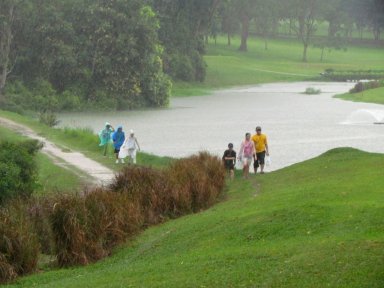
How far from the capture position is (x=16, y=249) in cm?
1461

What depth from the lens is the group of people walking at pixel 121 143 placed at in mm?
29731

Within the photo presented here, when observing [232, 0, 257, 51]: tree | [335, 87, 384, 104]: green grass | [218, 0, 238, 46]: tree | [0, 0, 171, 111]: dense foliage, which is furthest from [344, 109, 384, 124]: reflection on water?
[232, 0, 257, 51]: tree

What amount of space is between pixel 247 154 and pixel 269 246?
11971 millimetres

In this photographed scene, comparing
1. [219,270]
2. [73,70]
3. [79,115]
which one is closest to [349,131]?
[79,115]

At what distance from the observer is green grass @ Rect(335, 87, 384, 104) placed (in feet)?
230

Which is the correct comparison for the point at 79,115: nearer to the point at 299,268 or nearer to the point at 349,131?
the point at 349,131

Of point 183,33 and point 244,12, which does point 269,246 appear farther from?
point 244,12

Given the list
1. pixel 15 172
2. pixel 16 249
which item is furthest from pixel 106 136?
pixel 16 249

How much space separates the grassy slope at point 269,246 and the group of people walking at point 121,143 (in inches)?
349

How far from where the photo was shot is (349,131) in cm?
4728

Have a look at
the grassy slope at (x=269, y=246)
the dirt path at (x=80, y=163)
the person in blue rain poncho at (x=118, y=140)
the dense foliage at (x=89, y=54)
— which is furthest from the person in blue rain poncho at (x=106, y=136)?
the dense foliage at (x=89, y=54)

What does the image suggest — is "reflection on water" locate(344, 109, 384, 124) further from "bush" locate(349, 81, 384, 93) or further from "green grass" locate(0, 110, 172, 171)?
"bush" locate(349, 81, 384, 93)

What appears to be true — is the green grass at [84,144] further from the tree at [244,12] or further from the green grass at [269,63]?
the tree at [244,12]

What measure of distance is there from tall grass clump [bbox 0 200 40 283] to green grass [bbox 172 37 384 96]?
64761mm
